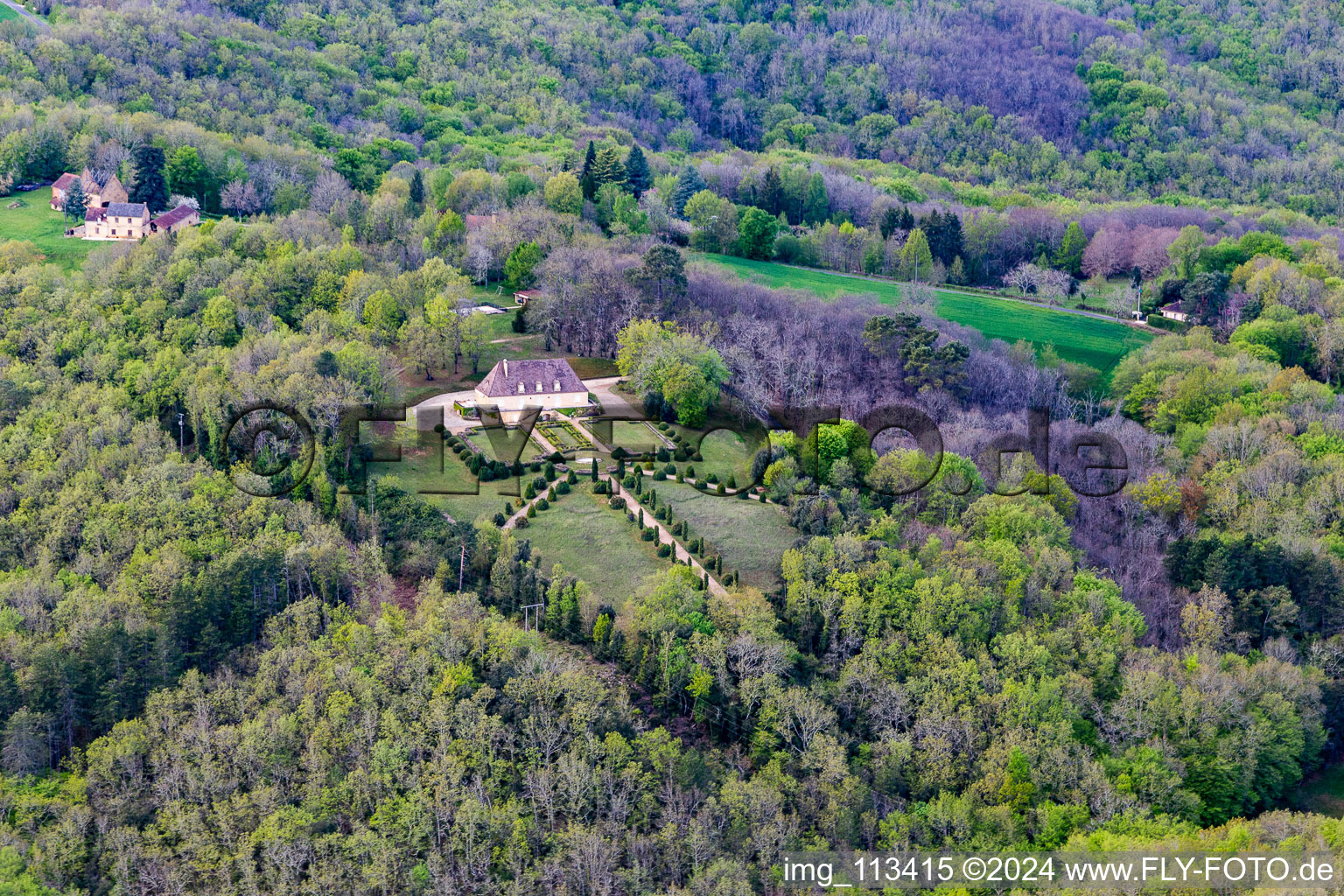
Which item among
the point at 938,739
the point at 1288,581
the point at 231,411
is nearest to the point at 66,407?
the point at 231,411

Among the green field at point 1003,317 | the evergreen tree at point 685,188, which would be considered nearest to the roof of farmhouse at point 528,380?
the green field at point 1003,317

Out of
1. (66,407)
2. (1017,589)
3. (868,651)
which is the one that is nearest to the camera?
(868,651)

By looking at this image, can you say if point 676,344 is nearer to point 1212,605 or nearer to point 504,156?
point 1212,605

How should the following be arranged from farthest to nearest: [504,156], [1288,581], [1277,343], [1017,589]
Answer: [504,156]
[1277,343]
[1288,581]
[1017,589]

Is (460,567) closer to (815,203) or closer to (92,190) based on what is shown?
(92,190)

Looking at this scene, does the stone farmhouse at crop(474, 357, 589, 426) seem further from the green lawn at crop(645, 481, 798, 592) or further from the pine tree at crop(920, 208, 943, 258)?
the pine tree at crop(920, 208, 943, 258)

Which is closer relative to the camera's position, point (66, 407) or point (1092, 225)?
point (66, 407)

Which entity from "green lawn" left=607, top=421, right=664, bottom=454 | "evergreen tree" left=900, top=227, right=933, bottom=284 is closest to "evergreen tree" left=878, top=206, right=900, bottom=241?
"evergreen tree" left=900, top=227, right=933, bottom=284
